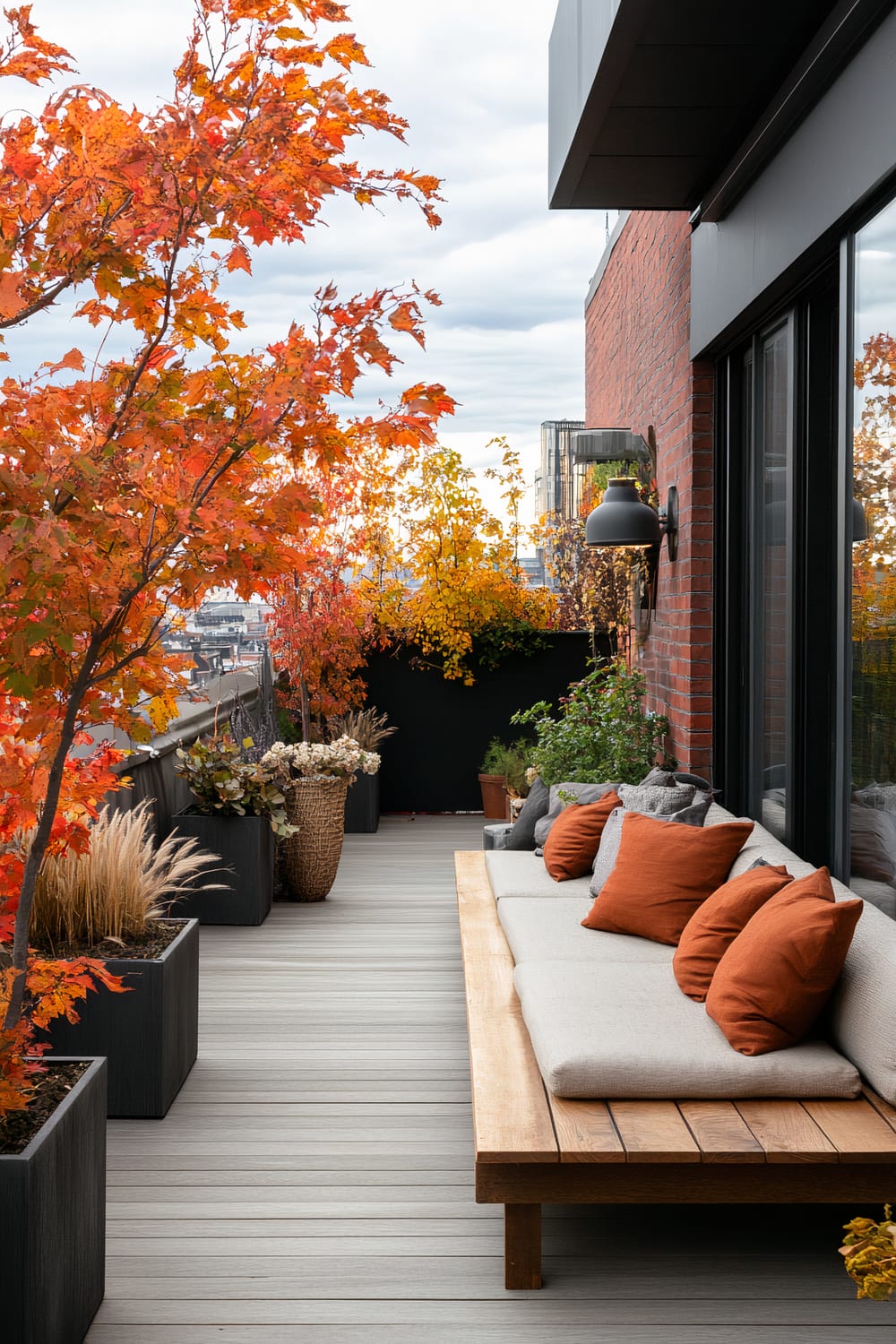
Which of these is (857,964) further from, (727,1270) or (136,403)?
(136,403)

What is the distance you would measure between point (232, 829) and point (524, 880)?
1.66 m

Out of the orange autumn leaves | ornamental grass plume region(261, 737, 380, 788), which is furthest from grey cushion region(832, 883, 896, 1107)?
ornamental grass plume region(261, 737, 380, 788)

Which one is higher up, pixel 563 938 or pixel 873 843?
pixel 873 843

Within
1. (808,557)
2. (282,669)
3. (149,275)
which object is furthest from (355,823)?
(149,275)

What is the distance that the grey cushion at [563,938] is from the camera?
346cm

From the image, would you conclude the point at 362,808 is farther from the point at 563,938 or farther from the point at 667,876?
the point at 667,876

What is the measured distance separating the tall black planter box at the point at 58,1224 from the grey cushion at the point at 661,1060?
3.18 feet

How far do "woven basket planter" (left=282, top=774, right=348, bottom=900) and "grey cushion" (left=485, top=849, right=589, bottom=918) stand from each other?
1.18 metres

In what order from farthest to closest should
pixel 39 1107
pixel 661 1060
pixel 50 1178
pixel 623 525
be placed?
pixel 623 525, pixel 661 1060, pixel 39 1107, pixel 50 1178

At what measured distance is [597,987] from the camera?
10.1 ft

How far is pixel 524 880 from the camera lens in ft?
15.1

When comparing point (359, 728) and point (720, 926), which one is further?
point (359, 728)

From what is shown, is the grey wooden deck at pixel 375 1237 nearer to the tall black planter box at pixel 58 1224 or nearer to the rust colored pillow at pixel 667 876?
the tall black planter box at pixel 58 1224

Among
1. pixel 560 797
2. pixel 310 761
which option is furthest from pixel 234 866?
pixel 560 797
